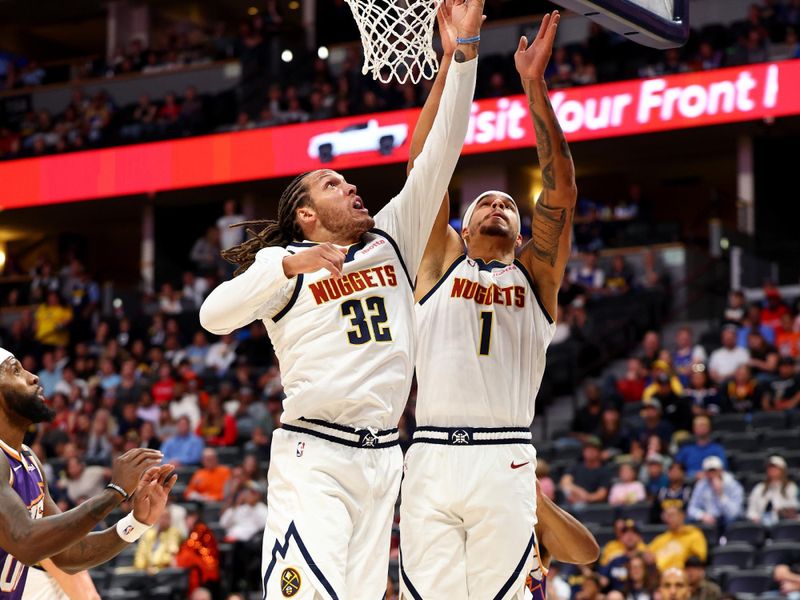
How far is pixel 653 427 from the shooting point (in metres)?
16.1

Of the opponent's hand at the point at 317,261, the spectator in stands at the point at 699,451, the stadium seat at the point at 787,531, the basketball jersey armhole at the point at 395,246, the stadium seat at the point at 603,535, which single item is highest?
the basketball jersey armhole at the point at 395,246

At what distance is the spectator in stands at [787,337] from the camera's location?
691 inches

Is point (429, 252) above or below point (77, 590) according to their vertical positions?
above

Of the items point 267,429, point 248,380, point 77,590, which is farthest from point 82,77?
point 77,590

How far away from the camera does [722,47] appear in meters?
22.3

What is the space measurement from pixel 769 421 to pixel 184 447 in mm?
8198

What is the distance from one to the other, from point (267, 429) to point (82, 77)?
14177mm

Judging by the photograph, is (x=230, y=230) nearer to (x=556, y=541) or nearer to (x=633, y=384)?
(x=633, y=384)

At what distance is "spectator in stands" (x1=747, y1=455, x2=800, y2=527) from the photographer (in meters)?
13.9

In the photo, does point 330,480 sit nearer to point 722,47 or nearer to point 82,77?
point 722,47

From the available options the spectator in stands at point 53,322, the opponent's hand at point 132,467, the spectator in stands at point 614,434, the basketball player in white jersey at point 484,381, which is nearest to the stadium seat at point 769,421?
the spectator in stands at point 614,434

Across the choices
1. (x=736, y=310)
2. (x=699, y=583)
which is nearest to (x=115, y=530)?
(x=699, y=583)

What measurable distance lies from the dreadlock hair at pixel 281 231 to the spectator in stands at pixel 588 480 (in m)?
9.25

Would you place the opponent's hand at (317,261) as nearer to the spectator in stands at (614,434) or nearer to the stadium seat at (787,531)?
the stadium seat at (787,531)
